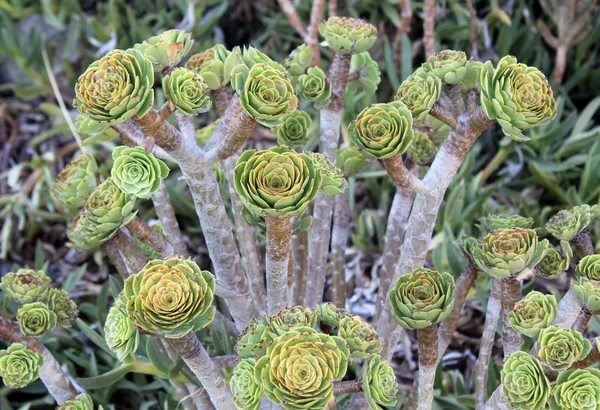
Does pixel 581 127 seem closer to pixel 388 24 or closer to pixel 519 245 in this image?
pixel 388 24

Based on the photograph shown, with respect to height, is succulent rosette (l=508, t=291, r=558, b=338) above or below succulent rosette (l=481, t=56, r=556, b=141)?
below

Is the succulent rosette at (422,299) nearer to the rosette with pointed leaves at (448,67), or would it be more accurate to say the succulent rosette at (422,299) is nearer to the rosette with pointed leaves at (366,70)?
the rosette with pointed leaves at (448,67)

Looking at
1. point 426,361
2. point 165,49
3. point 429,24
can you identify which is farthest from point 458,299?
point 429,24

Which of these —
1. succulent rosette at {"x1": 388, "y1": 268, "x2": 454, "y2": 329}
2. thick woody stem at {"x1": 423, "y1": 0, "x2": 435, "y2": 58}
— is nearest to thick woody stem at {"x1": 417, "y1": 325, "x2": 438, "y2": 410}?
succulent rosette at {"x1": 388, "y1": 268, "x2": 454, "y2": 329}

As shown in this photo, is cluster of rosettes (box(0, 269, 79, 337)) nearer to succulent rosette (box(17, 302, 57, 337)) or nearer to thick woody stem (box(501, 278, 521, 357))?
succulent rosette (box(17, 302, 57, 337))

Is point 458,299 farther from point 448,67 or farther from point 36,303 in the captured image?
point 36,303
